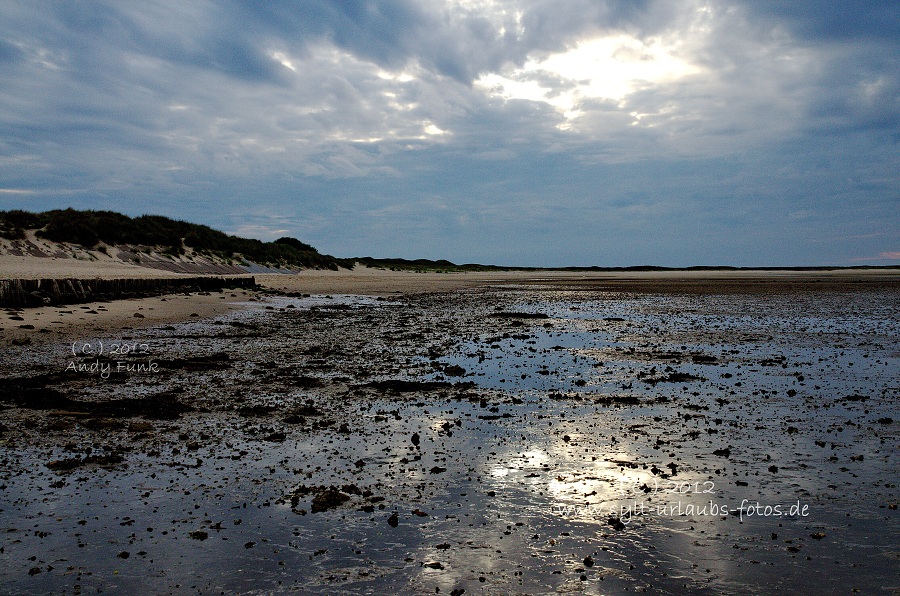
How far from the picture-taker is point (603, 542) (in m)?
5.82

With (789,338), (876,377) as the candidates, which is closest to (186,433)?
(876,377)

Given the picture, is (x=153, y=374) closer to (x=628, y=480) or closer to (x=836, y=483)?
(x=628, y=480)

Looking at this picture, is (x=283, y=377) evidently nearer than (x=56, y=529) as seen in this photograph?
No

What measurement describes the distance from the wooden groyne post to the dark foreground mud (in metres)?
8.10

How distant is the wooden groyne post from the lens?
72.3ft

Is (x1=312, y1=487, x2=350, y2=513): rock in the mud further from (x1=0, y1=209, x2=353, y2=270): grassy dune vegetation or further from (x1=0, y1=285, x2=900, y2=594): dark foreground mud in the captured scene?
(x1=0, y1=209, x2=353, y2=270): grassy dune vegetation

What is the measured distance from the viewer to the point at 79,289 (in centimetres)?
2584

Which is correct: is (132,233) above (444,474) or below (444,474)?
above

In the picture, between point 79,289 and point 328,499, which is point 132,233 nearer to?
point 79,289

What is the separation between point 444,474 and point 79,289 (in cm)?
2359

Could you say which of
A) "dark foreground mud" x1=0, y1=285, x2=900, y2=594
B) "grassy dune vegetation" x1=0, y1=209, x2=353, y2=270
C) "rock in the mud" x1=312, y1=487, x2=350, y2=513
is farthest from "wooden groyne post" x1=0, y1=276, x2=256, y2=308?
"rock in the mud" x1=312, y1=487, x2=350, y2=513

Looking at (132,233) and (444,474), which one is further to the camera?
(132,233)

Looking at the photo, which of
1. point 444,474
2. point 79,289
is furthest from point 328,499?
point 79,289

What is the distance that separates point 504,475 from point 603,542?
6.23 ft
